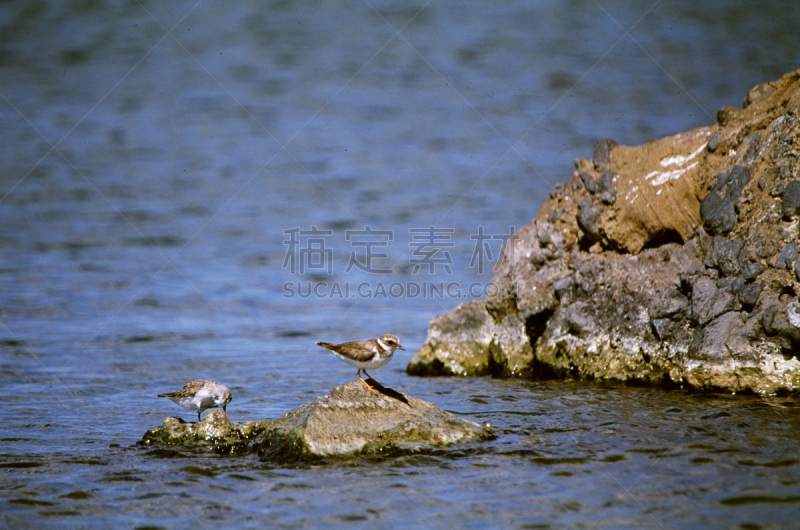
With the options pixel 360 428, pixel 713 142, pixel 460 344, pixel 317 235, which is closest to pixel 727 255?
pixel 713 142

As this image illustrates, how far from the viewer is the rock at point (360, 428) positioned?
27.1ft

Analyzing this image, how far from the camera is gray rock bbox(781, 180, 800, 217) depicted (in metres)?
9.98

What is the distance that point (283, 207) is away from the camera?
81.4 ft

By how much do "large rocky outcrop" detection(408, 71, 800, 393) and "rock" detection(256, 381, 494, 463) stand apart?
9.93 feet

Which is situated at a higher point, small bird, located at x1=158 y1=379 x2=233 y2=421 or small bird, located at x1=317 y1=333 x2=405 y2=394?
small bird, located at x1=317 y1=333 x2=405 y2=394

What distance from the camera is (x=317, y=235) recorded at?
74.0 feet

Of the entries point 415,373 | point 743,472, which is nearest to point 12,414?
point 415,373

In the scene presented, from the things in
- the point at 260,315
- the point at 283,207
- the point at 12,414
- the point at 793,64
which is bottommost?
the point at 12,414

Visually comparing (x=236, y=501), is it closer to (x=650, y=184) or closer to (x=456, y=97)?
(x=650, y=184)

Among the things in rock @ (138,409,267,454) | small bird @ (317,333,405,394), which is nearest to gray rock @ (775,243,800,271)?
small bird @ (317,333,405,394)

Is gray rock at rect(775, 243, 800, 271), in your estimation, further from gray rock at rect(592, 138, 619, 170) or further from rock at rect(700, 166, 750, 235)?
gray rock at rect(592, 138, 619, 170)

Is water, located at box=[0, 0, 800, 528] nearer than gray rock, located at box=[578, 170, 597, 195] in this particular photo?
Yes

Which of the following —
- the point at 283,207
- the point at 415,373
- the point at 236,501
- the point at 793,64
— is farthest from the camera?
the point at 793,64

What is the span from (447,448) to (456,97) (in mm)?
27301
